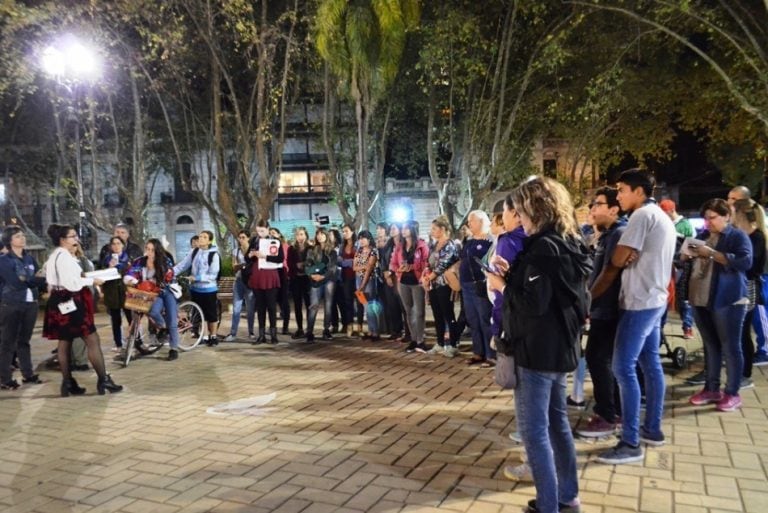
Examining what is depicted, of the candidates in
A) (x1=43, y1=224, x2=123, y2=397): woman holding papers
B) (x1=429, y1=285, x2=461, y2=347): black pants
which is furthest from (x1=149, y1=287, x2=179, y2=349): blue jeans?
(x1=429, y1=285, x2=461, y2=347): black pants

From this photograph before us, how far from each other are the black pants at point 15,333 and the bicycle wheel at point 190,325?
2.43 m

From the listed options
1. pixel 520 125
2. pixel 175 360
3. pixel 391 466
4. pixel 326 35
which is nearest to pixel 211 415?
pixel 391 466

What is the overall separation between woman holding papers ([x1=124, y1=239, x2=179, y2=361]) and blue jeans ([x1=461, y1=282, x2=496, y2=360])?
4.45 m

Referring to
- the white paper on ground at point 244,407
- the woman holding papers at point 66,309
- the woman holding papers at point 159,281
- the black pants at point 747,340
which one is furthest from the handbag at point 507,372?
the woman holding papers at point 159,281

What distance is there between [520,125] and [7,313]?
1836cm

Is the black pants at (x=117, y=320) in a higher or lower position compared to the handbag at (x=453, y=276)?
lower

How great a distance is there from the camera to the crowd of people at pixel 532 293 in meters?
3.25

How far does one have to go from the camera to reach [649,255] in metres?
4.24

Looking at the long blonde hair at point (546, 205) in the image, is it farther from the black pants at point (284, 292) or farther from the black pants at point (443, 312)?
the black pants at point (284, 292)

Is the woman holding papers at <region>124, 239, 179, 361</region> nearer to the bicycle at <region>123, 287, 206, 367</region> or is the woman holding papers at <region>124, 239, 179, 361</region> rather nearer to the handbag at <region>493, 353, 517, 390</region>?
the bicycle at <region>123, 287, 206, 367</region>

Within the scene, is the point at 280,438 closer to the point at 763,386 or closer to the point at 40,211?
the point at 763,386

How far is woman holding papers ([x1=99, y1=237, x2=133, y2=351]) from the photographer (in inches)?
360

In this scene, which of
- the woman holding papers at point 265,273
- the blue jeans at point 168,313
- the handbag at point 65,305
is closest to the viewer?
the handbag at point 65,305

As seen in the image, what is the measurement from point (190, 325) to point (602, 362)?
276 inches
